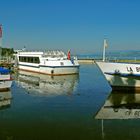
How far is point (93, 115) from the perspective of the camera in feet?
56.2

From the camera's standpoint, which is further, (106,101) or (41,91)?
(41,91)

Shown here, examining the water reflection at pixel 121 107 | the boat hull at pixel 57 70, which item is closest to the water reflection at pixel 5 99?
the water reflection at pixel 121 107

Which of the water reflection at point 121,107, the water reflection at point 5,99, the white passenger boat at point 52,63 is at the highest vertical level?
the white passenger boat at point 52,63

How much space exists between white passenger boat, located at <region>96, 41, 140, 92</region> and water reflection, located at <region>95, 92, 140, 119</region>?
91cm

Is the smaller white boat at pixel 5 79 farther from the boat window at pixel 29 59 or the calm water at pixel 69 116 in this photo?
the boat window at pixel 29 59

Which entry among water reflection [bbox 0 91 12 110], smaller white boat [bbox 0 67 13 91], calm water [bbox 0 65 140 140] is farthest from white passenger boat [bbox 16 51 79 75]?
water reflection [bbox 0 91 12 110]

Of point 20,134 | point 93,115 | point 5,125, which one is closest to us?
point 20,134

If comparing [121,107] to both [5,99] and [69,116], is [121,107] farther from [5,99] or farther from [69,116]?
[5,99]

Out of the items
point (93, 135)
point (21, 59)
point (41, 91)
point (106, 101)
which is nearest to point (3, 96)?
point (41, 91)

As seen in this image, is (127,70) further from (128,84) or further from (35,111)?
(35,111)

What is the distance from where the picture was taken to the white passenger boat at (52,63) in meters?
44.0

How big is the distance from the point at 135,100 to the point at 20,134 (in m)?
11.2

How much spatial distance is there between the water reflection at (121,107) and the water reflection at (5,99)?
570 centimetres

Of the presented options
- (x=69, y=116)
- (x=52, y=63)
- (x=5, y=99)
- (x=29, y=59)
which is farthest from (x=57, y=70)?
(x=69, y=116)
